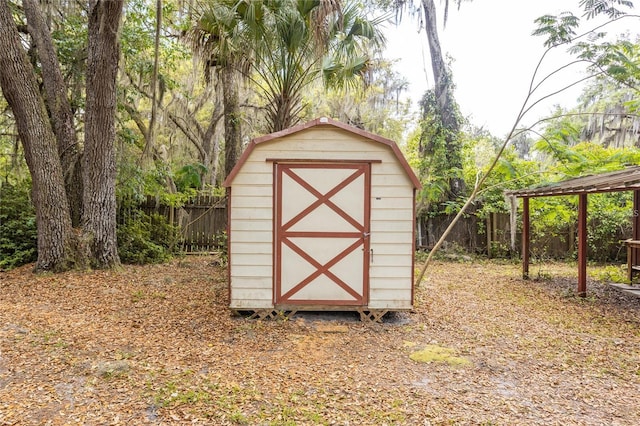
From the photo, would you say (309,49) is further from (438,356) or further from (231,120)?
(438,356)

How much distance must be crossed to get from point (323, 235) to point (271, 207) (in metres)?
0.79

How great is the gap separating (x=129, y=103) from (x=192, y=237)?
12.9ft

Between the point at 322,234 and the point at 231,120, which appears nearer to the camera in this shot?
the point at 322,234

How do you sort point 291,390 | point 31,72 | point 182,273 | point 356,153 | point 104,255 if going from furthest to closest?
point 182,273 → point 104,255 → point 31,72 → point 356,153 → point 291,390

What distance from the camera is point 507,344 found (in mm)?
4836

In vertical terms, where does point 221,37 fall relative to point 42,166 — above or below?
above

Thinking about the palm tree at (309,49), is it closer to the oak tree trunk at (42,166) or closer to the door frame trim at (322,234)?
the door frame trim at (322,234)

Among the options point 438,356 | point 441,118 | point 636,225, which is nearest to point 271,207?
point 438,356

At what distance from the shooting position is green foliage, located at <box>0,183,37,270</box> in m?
8.17

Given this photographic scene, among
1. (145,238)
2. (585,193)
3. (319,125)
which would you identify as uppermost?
(319,125)

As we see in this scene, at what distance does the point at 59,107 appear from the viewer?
8.27 metres

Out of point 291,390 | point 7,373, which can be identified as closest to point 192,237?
point 7,373

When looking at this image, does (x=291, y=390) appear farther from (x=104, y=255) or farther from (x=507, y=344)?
(x=104, y=255)

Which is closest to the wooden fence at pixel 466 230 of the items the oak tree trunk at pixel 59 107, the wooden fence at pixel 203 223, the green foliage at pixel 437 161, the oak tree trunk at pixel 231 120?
the wooden fence at pixel 203 223
